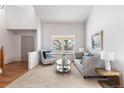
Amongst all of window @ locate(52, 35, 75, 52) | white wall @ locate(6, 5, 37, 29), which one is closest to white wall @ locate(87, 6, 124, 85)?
window @ locate(52, 35, 75, 52)

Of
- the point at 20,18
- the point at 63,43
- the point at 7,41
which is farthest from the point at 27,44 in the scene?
the point at 63,43

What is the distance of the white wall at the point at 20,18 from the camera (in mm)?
8633

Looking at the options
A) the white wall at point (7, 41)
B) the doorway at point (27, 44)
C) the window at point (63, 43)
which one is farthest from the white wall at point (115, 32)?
the doorway at point (27, 44)

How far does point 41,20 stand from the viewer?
9.47 m

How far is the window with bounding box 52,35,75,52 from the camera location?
10047 millimetres

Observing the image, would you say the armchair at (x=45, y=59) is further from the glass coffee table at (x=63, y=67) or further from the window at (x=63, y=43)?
the glass coffee table at (x=63, y=67)

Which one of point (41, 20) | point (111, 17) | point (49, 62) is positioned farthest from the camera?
point (41, 20)

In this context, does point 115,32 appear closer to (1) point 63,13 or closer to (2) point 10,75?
(2) point 10,75

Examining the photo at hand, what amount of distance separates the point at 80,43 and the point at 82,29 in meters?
1.01

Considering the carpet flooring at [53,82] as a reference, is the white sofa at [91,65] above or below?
above

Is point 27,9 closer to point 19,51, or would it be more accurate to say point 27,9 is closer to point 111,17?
point 19,51

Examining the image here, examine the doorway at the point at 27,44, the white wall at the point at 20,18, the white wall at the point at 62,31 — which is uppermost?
the white wall at the point at 20,18

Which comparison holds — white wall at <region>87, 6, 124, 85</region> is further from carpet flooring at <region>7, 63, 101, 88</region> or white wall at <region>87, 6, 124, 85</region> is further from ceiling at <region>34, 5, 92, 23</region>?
ceiling at <region>34, 5, 92, 23</region>
